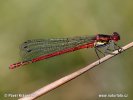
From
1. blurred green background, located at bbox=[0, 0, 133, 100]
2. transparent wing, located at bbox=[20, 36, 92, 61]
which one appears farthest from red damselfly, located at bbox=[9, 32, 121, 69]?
blurred green background, located at bbox=[0, 0, 133, 100]

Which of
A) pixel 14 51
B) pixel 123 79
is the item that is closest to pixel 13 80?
pixel 14 51

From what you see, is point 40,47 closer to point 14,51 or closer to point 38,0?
point 14,51

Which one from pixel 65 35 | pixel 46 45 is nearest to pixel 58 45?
pixel 46 45

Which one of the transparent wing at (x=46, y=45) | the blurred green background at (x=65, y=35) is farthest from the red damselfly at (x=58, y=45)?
the blurred green background at (x=65, y=35)

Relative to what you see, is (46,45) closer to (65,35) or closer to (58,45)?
(58,45)

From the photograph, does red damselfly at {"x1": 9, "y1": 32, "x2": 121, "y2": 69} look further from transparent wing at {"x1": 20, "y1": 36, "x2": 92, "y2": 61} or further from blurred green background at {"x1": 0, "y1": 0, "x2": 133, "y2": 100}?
blurred green background at {"x1": 0, "y1": 0, "x2": 133, "y2": 100}

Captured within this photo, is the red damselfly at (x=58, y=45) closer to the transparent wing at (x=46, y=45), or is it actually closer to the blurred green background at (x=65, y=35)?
the transparent wing at (x=46, y=45)

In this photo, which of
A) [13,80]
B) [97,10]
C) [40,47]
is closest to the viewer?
[40,47]

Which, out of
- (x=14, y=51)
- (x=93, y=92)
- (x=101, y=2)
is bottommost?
(x=93, y=92)
